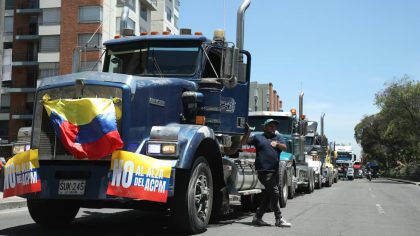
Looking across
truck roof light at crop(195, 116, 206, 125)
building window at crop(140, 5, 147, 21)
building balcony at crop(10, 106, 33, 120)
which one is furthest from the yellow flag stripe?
building window at crop(140, 5, 147, 21)

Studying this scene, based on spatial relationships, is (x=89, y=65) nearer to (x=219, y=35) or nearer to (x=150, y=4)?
(x=219, y=35)

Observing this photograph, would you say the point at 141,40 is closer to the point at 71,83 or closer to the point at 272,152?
the point at 71,83

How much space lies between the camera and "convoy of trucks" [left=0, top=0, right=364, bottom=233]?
718cm

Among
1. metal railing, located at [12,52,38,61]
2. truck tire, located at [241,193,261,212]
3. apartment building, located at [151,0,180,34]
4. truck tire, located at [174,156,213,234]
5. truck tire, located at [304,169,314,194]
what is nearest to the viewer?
truck tire, located at [174,156,213,234]

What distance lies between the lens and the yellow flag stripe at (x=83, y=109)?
7074 mm

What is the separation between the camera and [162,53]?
30.1 feet

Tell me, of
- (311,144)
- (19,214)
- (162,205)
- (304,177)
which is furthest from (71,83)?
(311,144)

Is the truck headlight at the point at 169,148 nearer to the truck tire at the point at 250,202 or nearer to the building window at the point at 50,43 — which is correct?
the truck tire at the point at 250,202

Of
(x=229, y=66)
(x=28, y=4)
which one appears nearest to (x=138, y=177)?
(x=229, y=66)

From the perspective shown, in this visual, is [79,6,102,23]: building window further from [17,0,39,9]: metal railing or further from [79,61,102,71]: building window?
[79,61,102,71]: building window

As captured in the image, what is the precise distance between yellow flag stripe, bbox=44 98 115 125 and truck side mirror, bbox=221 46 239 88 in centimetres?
240

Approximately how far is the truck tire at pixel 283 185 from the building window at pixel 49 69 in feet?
119

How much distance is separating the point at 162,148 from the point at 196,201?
48.1 inches

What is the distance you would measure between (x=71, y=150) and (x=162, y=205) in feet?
5.13
